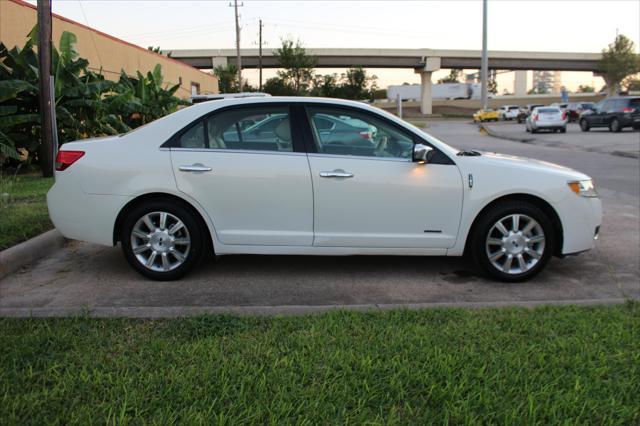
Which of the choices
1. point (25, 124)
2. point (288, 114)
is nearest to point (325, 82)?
point (25, 124)

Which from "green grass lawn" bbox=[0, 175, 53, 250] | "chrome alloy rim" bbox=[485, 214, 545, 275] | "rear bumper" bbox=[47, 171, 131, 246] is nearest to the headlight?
"chrome alloy rim" bbox=[485, 214, 545, 275]

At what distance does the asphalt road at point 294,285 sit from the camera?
4.33 m

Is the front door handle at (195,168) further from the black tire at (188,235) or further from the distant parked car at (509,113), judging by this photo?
the distant parked car at (509,113)

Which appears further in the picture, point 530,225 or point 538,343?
point 530,225

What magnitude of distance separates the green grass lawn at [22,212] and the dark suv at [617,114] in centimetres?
2693

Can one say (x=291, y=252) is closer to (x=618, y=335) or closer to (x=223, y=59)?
(x=618, y=335)

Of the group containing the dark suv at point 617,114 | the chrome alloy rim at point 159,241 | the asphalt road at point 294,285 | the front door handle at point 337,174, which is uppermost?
the dark suv at point 617,114

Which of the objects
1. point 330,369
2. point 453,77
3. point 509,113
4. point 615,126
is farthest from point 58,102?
point 453,77

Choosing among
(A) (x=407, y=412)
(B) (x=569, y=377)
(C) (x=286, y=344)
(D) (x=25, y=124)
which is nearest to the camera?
(A) (x=407, y=412)

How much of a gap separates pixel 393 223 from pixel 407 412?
2362 mm

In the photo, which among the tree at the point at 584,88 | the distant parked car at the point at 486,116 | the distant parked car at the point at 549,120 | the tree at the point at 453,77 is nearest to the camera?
the distant parked car at the point at 549,120

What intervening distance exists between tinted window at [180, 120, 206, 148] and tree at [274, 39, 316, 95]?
→ 61989 millimetres

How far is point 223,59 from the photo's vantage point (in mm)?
72000

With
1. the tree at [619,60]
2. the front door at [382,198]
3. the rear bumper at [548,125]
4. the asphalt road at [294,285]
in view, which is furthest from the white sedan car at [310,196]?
the tree at [619,60]
